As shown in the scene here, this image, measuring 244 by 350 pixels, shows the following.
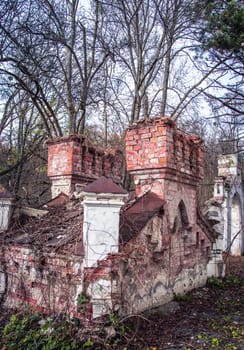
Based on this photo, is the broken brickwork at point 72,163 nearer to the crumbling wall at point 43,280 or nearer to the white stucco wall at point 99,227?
the crumbling wall at point 43,280

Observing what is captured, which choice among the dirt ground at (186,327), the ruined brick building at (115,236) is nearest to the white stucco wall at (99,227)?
the ruined brick building at (115,236)

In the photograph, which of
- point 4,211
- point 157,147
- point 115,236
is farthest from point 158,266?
point 4,211

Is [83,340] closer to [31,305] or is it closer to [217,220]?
[31,305]

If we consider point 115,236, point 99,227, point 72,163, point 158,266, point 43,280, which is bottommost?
point 43,280

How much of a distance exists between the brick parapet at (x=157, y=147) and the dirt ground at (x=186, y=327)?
8.08 ft

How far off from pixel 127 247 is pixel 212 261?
4132 mm

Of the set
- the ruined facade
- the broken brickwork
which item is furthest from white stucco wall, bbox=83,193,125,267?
the ruined facade

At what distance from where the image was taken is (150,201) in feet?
18.5

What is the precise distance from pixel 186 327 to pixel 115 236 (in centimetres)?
182

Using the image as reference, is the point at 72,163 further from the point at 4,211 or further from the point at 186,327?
the point at 186,327

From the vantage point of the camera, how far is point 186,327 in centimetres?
464

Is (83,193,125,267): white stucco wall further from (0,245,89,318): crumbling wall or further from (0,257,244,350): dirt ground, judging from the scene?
(0,257,244,350): dirt ground

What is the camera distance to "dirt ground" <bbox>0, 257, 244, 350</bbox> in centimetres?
398

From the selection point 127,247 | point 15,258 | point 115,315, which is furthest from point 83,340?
point 15,258
